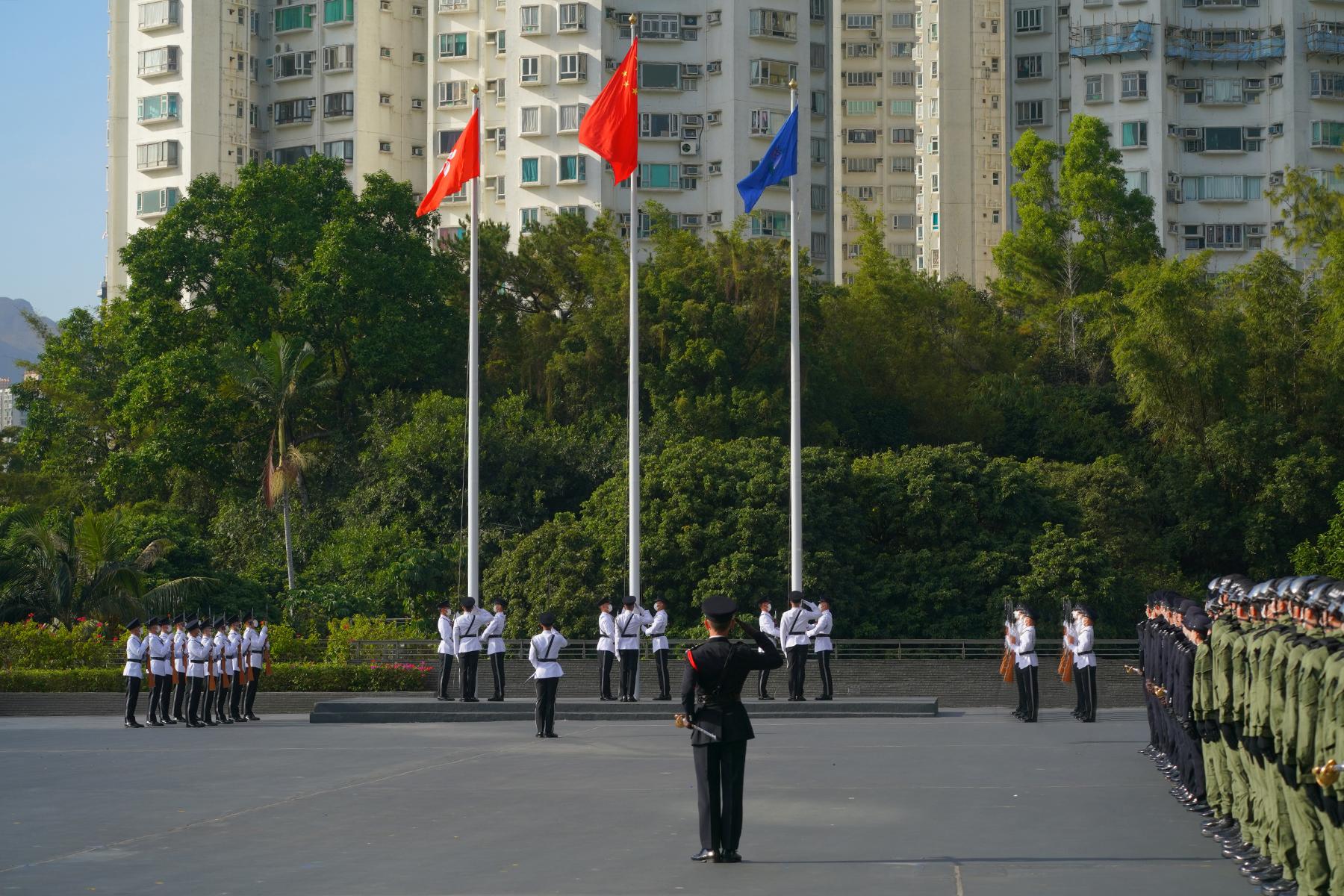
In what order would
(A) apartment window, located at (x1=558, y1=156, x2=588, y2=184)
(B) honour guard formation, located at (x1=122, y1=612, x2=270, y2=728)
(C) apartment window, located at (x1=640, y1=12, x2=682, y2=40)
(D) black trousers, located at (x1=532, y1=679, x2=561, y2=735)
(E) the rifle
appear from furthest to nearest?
(C) apartment window, located at (x1=640, y1=12, x2=682, y2=40) < (A) apartment window, located at (x1=558, y1=156, x2=588, y2=184) < (B) honour guard formation, located at (x1=122, y1=612, x2=270, y2=728) < (E) the rifle < (D) black trousers, located at (x1=532, y1=679, x2=561, y2=735)

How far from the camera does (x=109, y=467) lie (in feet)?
157

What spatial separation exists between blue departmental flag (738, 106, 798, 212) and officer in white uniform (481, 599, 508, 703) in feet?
29.1

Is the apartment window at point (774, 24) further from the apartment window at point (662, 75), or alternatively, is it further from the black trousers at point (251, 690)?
the black trousers at point (251, 690)

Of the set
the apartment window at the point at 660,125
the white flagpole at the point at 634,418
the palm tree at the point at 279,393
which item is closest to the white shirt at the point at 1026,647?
the white flagpole at the point at 634,418

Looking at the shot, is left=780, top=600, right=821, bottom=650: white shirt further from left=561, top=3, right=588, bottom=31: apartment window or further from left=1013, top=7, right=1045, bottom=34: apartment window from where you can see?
left=1013, top=7, right=1045, bottom=34: apartment window

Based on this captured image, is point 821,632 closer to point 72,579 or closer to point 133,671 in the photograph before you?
point 133,671

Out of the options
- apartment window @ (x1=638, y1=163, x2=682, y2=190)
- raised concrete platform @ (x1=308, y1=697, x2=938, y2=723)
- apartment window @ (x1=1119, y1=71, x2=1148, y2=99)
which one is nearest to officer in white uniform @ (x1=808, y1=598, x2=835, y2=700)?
raised concrete platform @ (x1=308, y1=697, x2=938, y2=723)

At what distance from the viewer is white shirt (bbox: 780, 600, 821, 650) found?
2709 centimetres

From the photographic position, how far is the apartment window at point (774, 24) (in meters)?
65.2

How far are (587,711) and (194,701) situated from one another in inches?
224

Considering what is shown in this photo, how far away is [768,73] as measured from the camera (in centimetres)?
6525

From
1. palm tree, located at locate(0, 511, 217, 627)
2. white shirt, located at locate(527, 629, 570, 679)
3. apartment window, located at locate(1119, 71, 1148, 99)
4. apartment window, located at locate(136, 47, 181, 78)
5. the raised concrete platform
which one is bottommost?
the raised concrete platform

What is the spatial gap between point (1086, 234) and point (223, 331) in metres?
27.5

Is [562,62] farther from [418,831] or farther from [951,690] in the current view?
[418,831]
